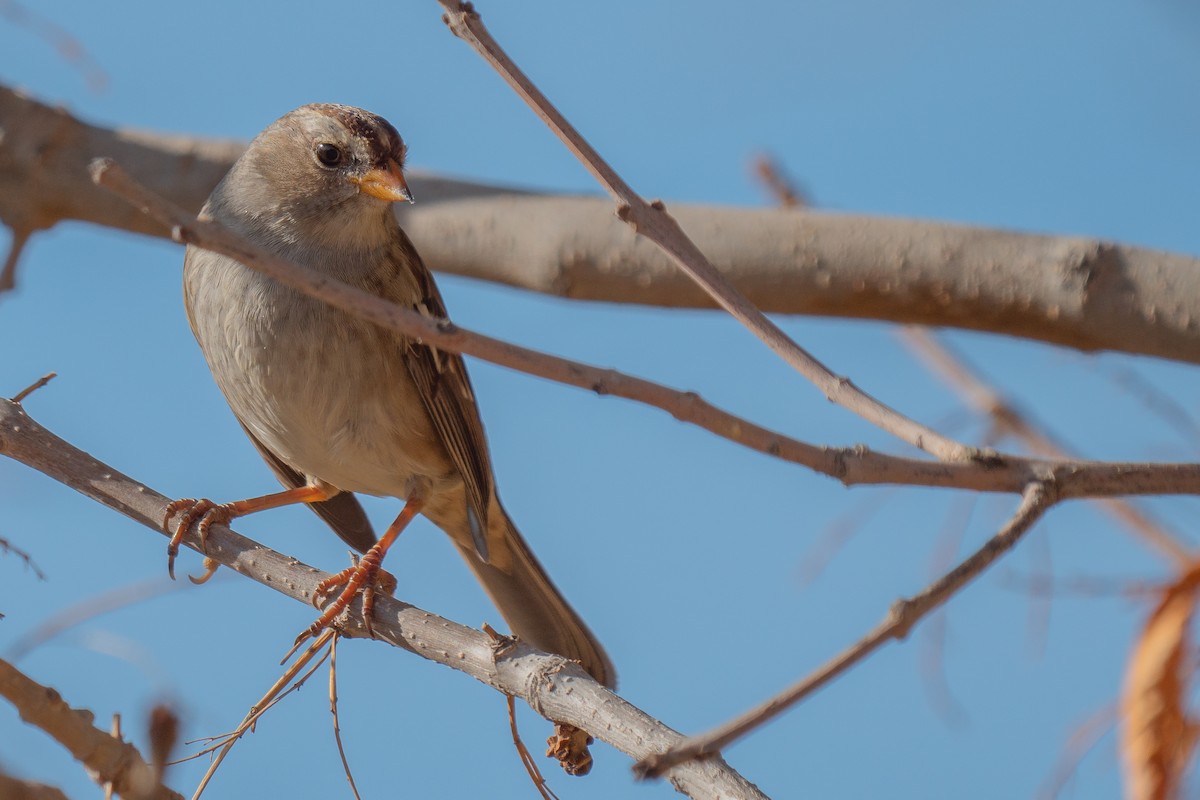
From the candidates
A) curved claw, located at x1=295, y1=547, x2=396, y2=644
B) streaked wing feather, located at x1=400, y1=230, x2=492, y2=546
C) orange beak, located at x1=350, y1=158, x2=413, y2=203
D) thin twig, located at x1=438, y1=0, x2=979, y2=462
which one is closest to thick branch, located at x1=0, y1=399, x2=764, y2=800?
curved claw, located at x1=295, y1=547, x2=396, y2=644

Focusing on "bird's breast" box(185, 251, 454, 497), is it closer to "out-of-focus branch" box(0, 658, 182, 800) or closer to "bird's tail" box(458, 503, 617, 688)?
"bird's tail" box(458, 503, 617, 688)

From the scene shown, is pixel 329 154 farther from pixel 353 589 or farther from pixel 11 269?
pixel 353 589

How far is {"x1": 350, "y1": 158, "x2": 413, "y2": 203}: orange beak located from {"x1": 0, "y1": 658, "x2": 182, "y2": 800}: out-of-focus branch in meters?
2.00

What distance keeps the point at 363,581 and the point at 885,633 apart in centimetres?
233

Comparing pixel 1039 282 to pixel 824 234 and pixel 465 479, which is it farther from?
pixel 465 479

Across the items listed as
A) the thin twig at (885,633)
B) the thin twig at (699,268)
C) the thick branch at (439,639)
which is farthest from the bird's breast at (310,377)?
the thin twig at (885,633)

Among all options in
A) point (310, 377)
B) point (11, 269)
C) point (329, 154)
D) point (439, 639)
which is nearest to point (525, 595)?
point (310, 377)

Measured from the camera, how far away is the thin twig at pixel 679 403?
1726 mm

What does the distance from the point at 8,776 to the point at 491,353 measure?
0.93m

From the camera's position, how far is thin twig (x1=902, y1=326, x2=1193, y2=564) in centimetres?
410

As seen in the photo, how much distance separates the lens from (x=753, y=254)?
14.6 ft

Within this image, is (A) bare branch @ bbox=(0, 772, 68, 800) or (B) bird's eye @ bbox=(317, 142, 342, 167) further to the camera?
(B) bird's eye @ bbox=(317, 142, 342, 167)

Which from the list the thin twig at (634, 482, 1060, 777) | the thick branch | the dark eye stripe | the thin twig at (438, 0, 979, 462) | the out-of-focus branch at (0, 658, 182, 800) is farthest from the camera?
the dark eye stripe

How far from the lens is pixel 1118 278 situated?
4.04m
